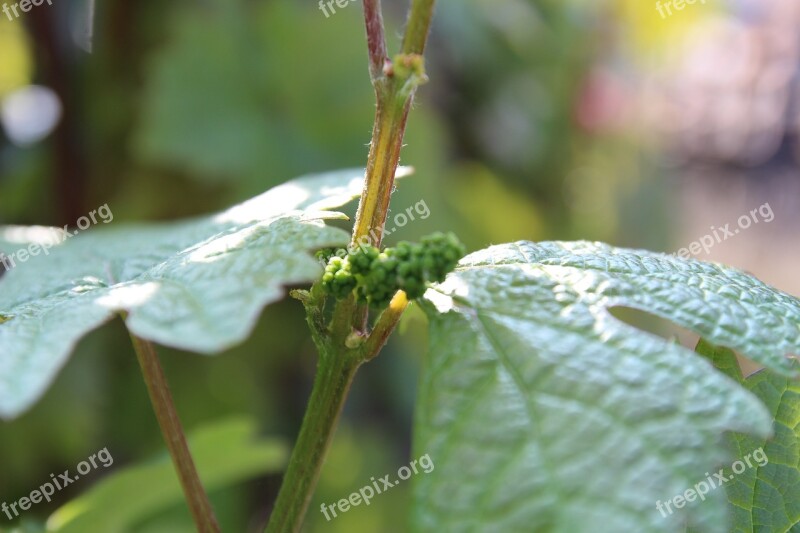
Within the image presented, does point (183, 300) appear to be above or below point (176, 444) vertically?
above

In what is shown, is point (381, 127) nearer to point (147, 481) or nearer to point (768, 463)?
point (768, 463)

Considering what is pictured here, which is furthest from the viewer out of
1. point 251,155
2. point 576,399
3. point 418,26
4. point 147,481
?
point 251,155

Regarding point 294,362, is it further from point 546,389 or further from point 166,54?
point 546,389

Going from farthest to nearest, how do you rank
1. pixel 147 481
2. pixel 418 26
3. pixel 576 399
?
1. pixel 147 481
2. pixel 418 26
3. pixel 576 399

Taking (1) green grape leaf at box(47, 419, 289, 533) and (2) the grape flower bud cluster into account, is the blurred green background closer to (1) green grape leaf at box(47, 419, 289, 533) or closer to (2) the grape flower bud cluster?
(1) green grape leaf at box(47, 419, 289, 533)

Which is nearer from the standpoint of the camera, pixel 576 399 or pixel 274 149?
pixel 576 399

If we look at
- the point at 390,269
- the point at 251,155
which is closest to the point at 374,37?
the point at 390,269

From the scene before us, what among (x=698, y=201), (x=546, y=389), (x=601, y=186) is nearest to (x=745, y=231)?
(x=698, y=201)
